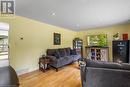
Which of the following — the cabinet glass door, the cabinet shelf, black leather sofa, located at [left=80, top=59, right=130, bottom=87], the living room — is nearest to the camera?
the cabinet glass door

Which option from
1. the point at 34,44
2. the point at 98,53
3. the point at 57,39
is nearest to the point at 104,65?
the point at 34,44

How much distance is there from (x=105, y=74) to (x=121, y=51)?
4.43 meters

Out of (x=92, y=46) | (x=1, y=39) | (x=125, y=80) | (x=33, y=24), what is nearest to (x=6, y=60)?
(x=1, y=39)

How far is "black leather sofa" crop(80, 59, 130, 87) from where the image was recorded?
211 centimetres

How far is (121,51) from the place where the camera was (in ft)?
19.8

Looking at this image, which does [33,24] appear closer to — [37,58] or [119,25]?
[37,58]

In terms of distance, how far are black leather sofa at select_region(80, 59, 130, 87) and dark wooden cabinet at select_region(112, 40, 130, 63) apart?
4.13 metres

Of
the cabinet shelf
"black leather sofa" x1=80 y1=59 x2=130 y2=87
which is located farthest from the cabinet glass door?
the cabinet shelf

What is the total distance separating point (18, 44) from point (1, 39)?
2.58 metres

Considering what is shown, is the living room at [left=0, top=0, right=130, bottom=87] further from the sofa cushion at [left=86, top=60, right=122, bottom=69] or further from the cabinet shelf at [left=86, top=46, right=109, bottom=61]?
the cabinet shelf at [left=86, top=46, right=109, bottom=61]

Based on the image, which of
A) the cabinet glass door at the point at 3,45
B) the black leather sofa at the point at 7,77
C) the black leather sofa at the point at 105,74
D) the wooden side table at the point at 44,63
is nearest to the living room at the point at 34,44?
the wooden side table at the point at 44,63

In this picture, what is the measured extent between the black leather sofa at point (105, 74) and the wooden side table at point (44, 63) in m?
2.48

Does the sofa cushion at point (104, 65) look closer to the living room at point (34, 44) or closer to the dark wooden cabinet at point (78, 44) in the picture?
the living room at point (34, 44)

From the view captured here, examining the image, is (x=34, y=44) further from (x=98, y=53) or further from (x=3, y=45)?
(x=98, y=53)
